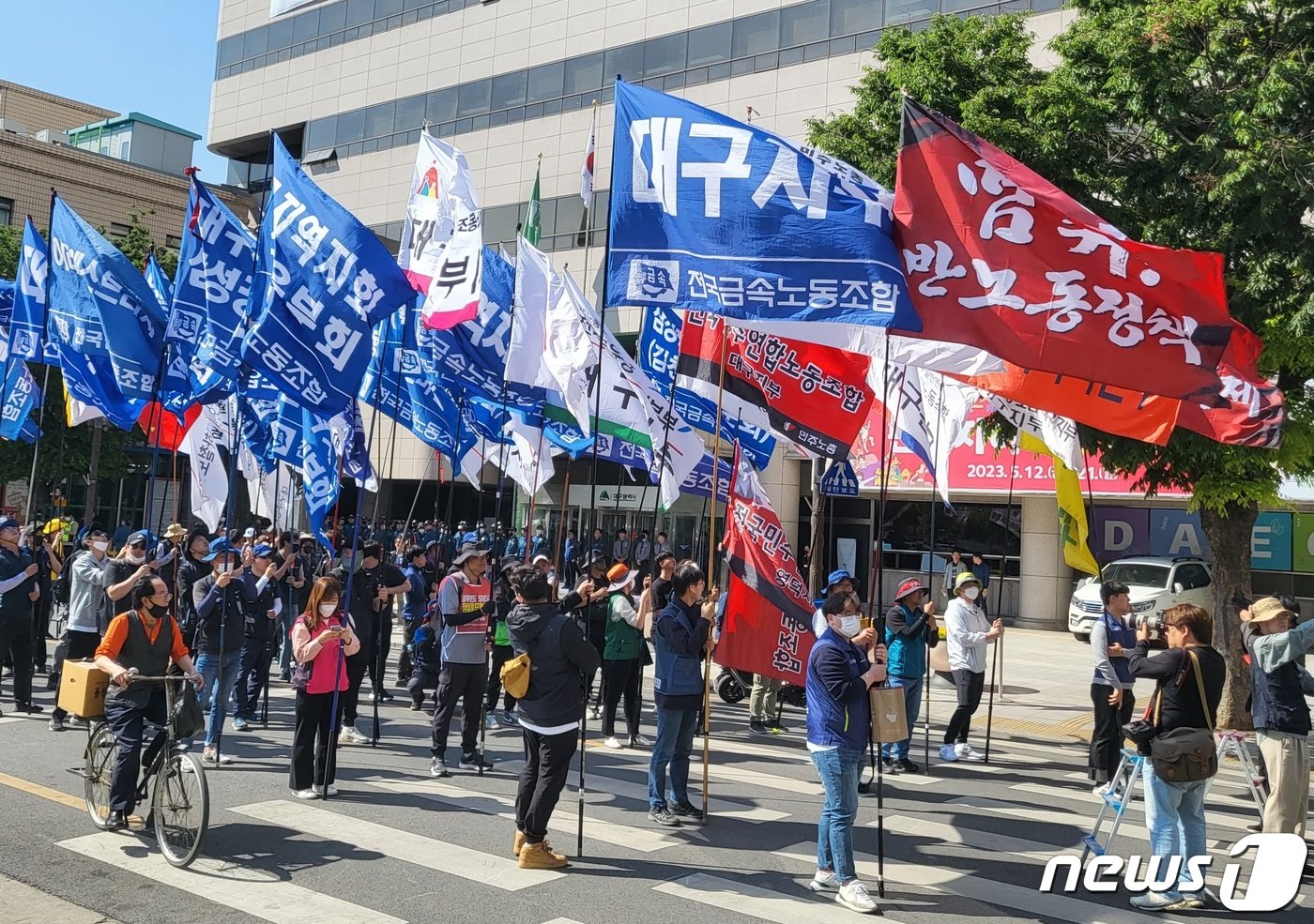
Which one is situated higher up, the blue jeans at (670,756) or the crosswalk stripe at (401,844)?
the blue jeans at (670,756)

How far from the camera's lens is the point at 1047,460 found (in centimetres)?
2669

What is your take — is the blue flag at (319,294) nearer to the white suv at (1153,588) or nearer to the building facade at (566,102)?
the building facade at (566,102)

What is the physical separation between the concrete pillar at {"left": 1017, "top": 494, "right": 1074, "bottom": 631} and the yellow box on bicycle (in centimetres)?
2327

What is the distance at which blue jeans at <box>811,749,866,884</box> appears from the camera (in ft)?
21.3

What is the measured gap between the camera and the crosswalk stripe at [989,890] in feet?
21.3

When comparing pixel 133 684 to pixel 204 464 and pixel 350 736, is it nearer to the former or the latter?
pixel 350 736

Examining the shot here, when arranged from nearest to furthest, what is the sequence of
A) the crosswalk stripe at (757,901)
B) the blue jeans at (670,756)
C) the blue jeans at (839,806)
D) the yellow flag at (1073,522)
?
the crosswalk stripe at (757,901)
the blue jeans at (839,806)
the blue jeans at (670,756)
the yellow flag at (1073,522)

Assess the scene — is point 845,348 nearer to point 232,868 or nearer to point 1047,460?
point 232,868

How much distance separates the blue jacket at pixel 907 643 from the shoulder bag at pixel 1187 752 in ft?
13.1

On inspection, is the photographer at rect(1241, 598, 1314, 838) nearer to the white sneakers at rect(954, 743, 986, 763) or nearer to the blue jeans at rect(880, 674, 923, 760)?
the blue jeans at rect(880, 674, 923, 760)

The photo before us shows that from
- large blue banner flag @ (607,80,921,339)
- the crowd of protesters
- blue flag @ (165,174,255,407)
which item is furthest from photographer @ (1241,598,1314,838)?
blue flag @ (165,174,255,407)

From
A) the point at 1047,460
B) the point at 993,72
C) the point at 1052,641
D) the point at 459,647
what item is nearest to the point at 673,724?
the point at 459,647

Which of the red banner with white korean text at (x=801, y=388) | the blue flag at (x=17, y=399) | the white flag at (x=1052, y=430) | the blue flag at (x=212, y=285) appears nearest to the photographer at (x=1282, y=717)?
the white flag at (x=1052, y=430)

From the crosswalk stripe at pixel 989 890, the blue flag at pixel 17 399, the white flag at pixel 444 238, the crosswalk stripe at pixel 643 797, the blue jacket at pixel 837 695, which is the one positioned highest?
the white flag at pixel 444 238
